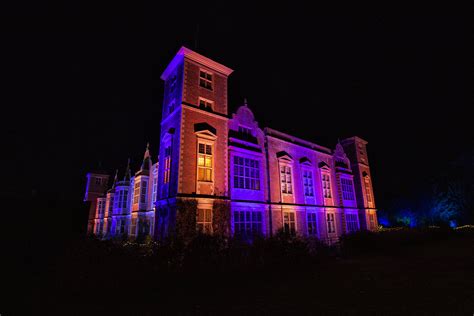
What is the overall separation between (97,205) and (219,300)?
49.2 meters

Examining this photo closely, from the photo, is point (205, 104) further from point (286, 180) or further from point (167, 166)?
point (286, 180)

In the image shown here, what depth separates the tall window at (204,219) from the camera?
15086 millimetres

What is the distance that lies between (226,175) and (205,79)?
7774 mm

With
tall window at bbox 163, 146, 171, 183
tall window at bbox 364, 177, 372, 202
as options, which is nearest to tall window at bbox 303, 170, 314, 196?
tall window at bbox 364, 177, 372, 202

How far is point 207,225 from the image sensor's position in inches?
605

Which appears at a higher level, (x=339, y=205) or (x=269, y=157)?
(x=269, y=157)

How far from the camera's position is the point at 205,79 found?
18609 mm

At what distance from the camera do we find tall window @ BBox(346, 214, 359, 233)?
1097 inches

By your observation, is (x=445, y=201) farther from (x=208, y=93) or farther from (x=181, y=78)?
(x=181, y=78)

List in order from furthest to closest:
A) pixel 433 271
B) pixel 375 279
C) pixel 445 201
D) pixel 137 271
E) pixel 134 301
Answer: pixel 445 201
pixel 433 271
pixel 375 279
pixel 137 271
pixel 134 301

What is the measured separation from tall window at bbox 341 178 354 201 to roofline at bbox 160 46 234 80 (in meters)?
19.6

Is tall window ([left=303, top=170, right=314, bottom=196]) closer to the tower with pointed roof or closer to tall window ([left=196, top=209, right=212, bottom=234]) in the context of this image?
the tower with pointed roof

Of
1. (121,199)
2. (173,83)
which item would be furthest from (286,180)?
(121,199)

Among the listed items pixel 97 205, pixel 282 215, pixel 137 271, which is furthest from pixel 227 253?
pixel 97 205
